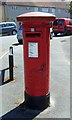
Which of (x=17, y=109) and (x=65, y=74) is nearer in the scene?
(x=17, y=109)

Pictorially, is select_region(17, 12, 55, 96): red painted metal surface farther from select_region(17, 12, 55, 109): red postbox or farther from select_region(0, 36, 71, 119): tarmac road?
select_region(0, 36, 71, 119): tarmac road

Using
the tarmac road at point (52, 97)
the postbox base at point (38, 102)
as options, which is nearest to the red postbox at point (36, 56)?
the postbox base at point (38, 102)

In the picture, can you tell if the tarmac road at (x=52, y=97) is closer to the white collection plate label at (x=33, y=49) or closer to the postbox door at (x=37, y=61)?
the postbox door at (x=37, y=61)

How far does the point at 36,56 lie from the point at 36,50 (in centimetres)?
12

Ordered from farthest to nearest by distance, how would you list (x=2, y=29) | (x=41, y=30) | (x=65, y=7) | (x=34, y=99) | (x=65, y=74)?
(x=65, y=7) → (x=2, y=29) → (x=65, y=74) → (x=34, y=99) → (x=41, y=30)

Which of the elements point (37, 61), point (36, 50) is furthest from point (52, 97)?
point (36, 50)

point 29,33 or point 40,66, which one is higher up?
point 29,33

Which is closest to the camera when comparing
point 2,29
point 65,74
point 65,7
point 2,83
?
point 2,83

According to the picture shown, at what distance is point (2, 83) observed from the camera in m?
6.18

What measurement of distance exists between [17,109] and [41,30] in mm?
1669

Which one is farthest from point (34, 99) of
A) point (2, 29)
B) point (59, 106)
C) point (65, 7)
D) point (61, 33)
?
point (65, 7)

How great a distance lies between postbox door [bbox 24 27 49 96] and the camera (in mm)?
4359

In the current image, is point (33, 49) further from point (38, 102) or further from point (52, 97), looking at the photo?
point (52, 97)

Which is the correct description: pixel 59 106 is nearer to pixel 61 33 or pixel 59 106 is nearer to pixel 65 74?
pixel 65 74
